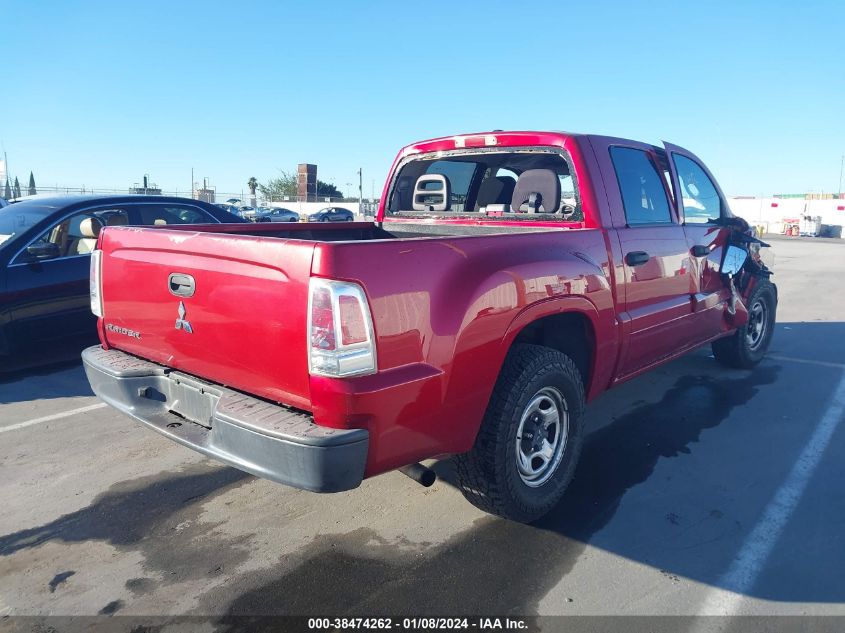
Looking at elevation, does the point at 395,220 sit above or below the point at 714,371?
above

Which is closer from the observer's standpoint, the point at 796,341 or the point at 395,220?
the point at 395,220

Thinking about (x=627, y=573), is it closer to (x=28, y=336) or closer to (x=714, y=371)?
(x=714, y=371)

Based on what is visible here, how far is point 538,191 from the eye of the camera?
4.05 metres

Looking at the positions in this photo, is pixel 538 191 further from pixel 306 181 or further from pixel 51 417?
pixel 306 181

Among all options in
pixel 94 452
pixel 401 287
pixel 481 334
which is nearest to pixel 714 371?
pixel 481 334

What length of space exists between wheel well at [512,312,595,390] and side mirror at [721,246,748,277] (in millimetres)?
2125

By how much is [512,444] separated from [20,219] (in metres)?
5.50

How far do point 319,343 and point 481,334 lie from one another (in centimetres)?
74

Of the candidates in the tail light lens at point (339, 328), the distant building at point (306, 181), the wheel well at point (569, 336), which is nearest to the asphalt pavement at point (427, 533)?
the wheel well at point (569, 336)

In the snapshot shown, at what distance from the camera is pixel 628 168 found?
406 centimetres

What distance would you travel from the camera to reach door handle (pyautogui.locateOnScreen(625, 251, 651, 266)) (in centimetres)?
368

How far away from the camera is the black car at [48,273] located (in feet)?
17.8

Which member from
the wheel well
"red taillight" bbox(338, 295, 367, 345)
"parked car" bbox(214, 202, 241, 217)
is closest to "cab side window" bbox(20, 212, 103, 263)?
"parked car" bbox(214, 202, 241, 217)

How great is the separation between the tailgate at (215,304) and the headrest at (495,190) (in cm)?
270
